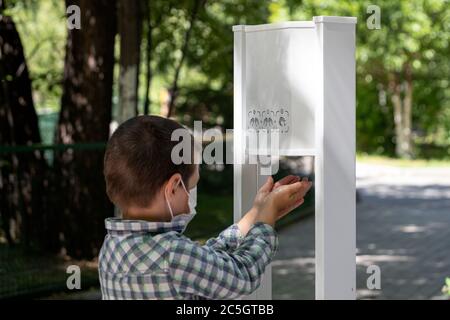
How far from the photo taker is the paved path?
959cm

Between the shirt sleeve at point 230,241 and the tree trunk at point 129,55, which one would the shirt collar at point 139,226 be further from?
the tree trunk at point 129,55

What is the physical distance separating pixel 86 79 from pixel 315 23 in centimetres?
645

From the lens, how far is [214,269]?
2.71 metres

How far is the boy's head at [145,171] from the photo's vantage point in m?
2.69

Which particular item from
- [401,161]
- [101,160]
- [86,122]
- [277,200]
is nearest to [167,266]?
[277,200]

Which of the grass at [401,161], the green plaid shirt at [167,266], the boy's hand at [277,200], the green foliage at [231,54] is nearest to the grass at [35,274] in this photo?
the green foliage at [231,54]

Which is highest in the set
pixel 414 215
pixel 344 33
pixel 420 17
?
pixel 420 17

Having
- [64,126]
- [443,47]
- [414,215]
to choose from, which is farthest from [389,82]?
[64,126]

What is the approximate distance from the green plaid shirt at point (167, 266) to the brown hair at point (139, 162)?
0.27 feet

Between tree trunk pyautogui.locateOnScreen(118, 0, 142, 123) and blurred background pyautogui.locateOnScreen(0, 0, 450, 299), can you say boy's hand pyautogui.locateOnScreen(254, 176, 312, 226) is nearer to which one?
blurred background pyautogui.locateOnScreen(0, 0, 450, 299)

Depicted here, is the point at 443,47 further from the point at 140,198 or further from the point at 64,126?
the point at 140,198

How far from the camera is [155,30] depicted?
14.1 m

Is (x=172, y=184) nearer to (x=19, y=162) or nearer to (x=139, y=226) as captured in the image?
(x=139, y=226)

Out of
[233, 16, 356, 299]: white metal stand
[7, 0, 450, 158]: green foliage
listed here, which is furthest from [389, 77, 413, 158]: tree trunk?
[233, 16, 356, 299]: white metal stand
